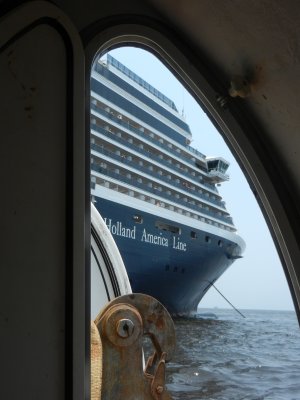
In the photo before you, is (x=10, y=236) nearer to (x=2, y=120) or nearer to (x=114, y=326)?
(x=2, y=120)

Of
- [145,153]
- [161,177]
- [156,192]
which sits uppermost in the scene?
[145,153]

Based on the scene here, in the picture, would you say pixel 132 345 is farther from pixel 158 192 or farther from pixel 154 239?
pixel 158 192

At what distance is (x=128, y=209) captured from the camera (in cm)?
1730

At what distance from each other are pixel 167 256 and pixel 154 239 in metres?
0.97

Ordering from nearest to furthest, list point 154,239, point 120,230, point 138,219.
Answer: point 120,230
point 138,219
point 154,239

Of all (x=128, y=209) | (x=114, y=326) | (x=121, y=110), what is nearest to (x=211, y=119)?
(x=114, y=326)

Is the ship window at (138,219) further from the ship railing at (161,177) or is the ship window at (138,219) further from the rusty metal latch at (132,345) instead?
the rusty metal latch at (132,345)

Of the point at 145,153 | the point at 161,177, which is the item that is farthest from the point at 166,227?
the point at 145,153

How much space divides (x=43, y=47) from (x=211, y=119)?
58 cm

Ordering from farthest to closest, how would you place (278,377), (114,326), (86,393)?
(278,377), (114,326), (86,393)

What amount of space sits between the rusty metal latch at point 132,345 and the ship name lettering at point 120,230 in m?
14.5

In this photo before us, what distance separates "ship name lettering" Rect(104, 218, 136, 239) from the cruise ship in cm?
4

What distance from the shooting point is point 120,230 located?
55.1 ft

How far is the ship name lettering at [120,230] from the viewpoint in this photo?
1650 centimetres
